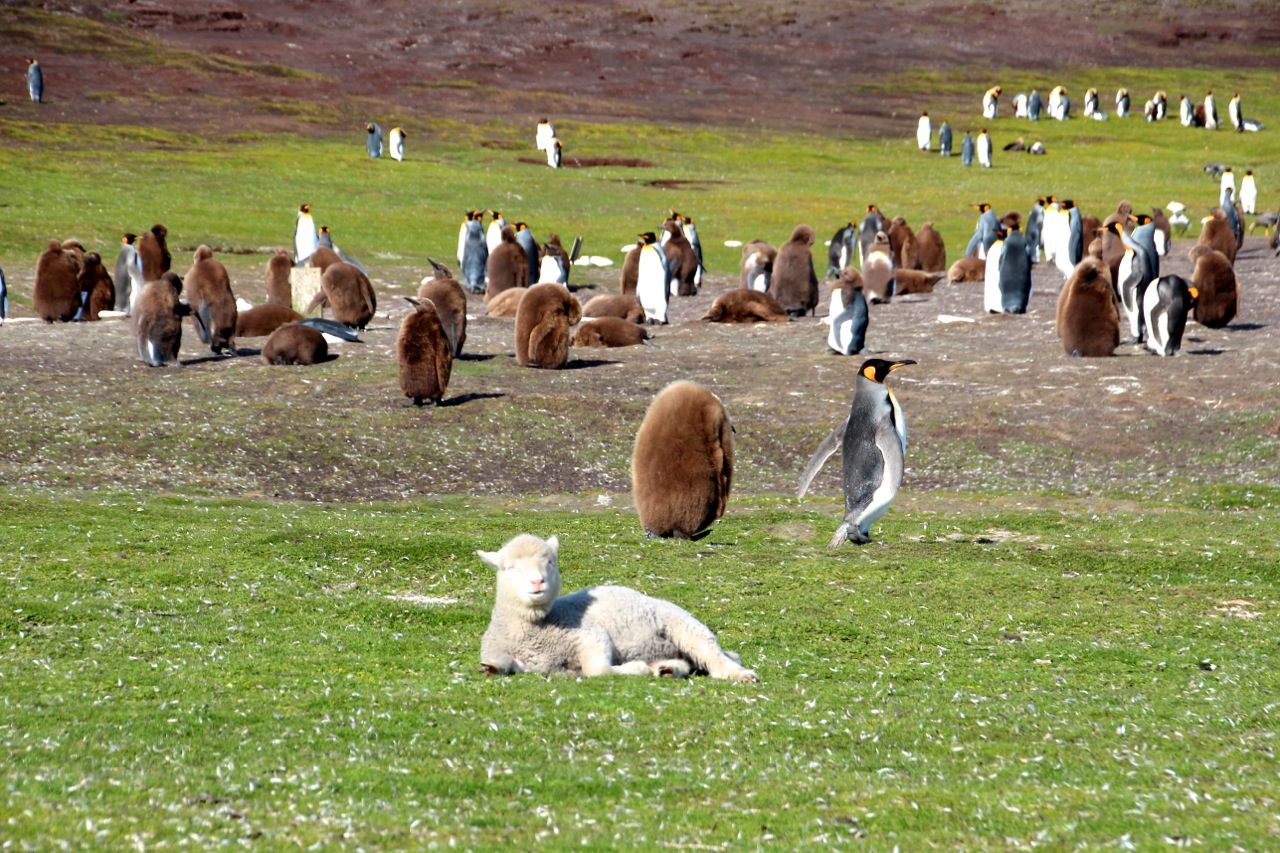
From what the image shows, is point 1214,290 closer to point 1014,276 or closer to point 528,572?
point 1014,276

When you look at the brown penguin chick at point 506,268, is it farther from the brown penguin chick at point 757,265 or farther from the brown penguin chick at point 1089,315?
the brown penguin chick at point 1089,315

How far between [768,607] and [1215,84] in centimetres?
8582

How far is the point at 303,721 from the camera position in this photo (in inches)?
244

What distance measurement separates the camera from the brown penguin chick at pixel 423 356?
1792 cm

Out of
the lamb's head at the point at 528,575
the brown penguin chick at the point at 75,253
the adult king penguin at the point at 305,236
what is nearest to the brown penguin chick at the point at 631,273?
the adult king penguin at the point at 305,236

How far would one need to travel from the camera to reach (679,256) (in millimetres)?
32906

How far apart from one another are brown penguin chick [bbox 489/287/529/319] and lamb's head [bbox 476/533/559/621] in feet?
70.1

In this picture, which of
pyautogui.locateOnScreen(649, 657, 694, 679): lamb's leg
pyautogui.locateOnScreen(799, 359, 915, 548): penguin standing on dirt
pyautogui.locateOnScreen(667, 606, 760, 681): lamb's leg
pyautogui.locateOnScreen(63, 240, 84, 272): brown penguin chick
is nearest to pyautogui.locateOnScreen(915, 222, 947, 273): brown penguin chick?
pyautogui.locateOnScreen(63, 240, 84, 272): brown penguin chick

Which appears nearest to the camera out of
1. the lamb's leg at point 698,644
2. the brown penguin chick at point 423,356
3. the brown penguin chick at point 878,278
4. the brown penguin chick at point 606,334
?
the lamb's leg at point 698,644

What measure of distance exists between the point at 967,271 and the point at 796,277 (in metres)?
7.23

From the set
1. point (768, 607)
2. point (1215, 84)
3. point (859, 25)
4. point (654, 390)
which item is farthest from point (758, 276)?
point (859, 25)

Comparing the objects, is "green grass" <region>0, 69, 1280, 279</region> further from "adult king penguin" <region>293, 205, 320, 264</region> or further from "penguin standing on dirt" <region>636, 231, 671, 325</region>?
"penguin standing on dirt" <region>636, 231, 671, 325</region>

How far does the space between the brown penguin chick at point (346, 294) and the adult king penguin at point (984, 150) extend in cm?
4134

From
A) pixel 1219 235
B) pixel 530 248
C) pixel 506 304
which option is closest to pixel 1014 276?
pixel 506 304
